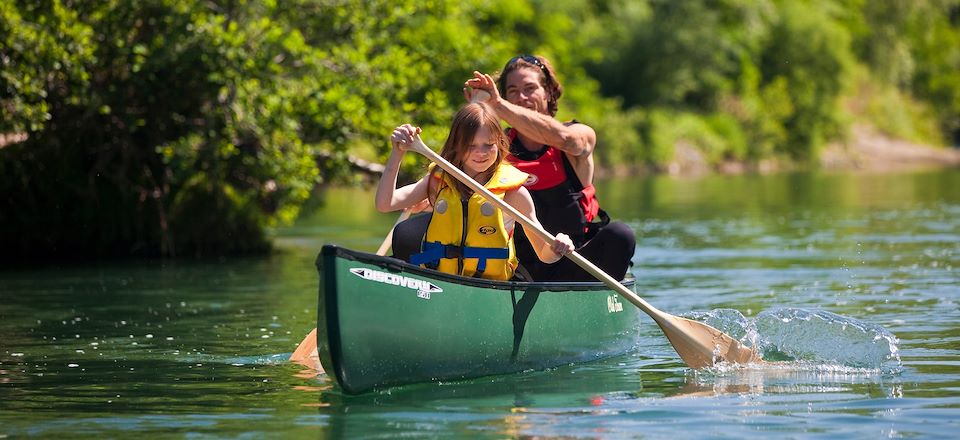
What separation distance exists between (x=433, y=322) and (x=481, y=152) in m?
0.87

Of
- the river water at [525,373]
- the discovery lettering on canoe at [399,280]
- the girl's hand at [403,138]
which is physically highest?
the girl's hand at [403,138]

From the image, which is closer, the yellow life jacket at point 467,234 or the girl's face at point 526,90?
the yellow life jacket at point 467,234

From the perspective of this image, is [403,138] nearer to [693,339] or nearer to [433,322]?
[433,322]

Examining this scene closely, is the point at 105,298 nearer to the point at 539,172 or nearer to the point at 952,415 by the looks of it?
the point at 539,172

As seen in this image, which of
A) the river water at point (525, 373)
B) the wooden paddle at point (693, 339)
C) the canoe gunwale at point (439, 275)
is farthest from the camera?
the wooden paddle at point (693, 339)

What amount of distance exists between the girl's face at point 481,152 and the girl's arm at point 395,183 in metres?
0.24

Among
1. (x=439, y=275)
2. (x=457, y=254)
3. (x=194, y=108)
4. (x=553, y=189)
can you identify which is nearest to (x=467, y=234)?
(x=457, y=254)

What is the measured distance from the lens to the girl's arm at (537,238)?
21.9 ft

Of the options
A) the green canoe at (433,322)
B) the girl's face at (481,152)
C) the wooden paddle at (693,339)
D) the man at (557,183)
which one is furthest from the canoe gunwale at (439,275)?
the girl's face at (481,152)

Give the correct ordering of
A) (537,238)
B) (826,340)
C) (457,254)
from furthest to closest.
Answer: (826,340) < (537,238) < (457,254)

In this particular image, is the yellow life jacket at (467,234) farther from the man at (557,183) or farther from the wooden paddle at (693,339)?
the man at (557,183)

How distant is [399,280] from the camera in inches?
239

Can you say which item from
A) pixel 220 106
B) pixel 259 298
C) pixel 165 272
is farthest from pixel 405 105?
pixel 259 298

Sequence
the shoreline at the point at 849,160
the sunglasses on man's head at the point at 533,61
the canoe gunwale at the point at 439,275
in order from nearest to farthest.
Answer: the canoe gunwale at the point at 439,275 → the sunglasses on man's head at the point at 533,61 → the shoreline at the point at 849,160
